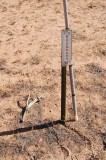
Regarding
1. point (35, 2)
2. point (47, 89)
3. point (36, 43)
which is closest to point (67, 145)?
point (47, 89)

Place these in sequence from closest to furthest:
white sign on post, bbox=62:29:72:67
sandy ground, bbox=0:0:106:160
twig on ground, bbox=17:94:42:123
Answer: white sign on post, bbox=62:29:72:67 → sandy ground, bbox=0:0:106:160 → twig on ground, bbox=17:94:42:123

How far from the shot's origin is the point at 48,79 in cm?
460

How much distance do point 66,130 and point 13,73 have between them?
1499 mm

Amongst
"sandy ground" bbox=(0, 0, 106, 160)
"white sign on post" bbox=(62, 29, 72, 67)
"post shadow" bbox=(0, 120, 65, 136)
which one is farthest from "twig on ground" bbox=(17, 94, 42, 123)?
"white sign on post" bbox=(62, 29, 72, 67)

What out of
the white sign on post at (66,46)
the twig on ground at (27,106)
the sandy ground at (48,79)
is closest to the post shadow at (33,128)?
the sandy ground at (48,79)

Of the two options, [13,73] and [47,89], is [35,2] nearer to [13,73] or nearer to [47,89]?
[13,73]

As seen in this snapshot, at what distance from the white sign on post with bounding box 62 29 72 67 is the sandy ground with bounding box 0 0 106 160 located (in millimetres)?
1006

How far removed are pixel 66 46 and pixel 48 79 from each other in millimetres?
1557

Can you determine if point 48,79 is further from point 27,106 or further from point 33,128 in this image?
point 33,128

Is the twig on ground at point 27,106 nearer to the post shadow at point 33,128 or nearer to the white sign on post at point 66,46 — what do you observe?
the post shadow at point 33,128

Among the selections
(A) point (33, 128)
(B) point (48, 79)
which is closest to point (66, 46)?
(A) point (33, 128)

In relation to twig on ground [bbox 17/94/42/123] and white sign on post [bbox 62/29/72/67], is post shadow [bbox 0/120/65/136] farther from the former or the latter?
white sign on post [bbox 62/29/72/67]

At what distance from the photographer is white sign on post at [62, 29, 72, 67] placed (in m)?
3.02

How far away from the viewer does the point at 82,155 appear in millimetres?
3453
